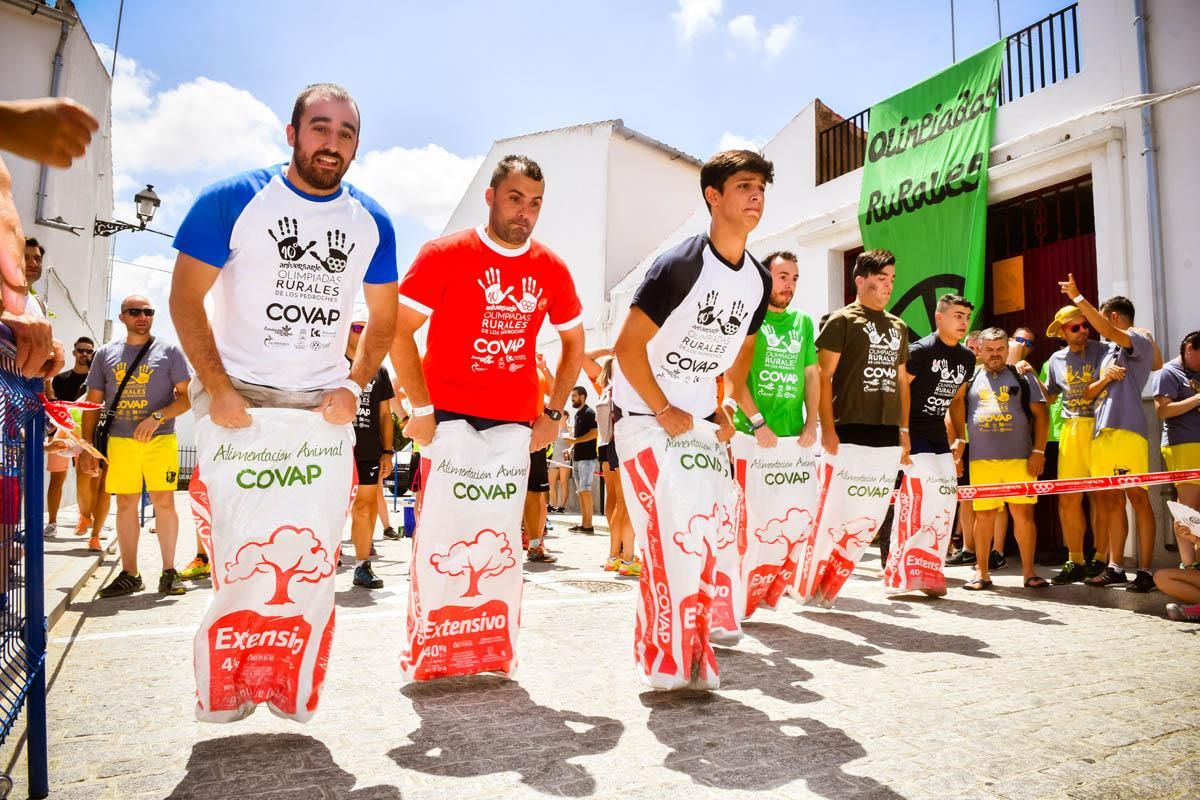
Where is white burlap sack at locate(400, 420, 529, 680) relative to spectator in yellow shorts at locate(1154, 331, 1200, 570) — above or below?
below

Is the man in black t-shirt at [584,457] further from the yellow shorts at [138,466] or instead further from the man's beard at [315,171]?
the man's beard at [315,171]

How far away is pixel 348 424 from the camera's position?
2.87 metres

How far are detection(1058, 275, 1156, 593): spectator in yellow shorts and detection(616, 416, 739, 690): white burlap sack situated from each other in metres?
4.41

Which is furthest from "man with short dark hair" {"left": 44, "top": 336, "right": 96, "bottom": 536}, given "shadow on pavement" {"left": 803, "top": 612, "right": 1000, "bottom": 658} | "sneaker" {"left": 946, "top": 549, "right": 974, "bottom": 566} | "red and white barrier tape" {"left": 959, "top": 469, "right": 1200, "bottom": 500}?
"sneaker" {"left": 946, "top": 549, "right": 974, "bottom": 566}

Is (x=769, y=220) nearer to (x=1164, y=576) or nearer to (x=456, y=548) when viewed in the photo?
(x=1164, y=576)

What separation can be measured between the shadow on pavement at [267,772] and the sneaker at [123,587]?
363 cm

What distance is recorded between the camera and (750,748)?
2602 millimetres

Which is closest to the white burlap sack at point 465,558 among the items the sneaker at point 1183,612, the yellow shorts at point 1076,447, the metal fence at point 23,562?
the metal fence at point 23,562

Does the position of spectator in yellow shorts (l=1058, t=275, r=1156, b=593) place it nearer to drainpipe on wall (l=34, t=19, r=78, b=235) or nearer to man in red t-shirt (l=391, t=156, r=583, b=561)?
man in red t-shirt (l=391, t=156, r=583, b=561)

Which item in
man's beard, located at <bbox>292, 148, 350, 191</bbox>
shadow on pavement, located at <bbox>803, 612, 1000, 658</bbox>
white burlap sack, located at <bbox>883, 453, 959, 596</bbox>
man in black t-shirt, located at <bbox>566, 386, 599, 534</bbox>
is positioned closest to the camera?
man's beard, located at <bbox>292, 148, 350, 191</bbox>

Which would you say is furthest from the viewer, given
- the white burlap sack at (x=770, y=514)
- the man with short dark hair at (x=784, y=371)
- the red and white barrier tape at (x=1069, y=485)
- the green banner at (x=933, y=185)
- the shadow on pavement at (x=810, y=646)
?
the green banner at (x=933, y=185)

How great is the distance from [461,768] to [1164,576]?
16.1 feet

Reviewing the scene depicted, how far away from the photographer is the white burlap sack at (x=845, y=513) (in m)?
5.05

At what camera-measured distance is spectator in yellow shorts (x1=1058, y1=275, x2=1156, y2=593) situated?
6125mm
